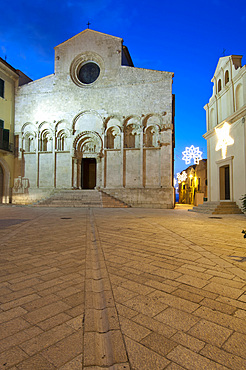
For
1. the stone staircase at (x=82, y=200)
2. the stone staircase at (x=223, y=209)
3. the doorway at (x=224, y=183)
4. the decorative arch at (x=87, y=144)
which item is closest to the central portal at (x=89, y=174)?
the decorative arch at (x=87, y=144)

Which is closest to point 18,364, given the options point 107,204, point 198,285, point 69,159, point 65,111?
point 198,285

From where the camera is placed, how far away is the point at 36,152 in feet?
75.8

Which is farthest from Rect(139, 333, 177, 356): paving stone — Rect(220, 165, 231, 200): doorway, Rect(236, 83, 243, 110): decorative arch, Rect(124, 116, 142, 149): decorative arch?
Rect(124, 116, 142, 149): decorative arch

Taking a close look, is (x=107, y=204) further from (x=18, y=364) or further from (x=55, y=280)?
(x=18, y=364)

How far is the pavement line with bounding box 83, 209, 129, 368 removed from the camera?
1.45 metres

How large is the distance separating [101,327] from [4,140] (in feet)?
79.5

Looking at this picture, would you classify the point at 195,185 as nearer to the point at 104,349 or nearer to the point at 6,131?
the point at 6,131

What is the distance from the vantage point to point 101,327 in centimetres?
180

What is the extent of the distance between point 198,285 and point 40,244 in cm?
339

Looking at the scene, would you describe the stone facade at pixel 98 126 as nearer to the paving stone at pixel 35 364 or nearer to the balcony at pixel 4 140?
the balcony at pixel 4 140

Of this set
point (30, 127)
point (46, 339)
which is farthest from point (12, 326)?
point (30, 127)

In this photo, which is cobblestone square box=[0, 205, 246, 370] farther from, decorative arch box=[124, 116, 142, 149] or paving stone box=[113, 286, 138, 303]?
decorative arch box=[124, 116, 142, 149]

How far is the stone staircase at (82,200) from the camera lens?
17922 mm

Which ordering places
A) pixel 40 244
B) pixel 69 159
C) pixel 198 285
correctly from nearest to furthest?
pixel 198 285
pixel 40 244
pixel 69 159
